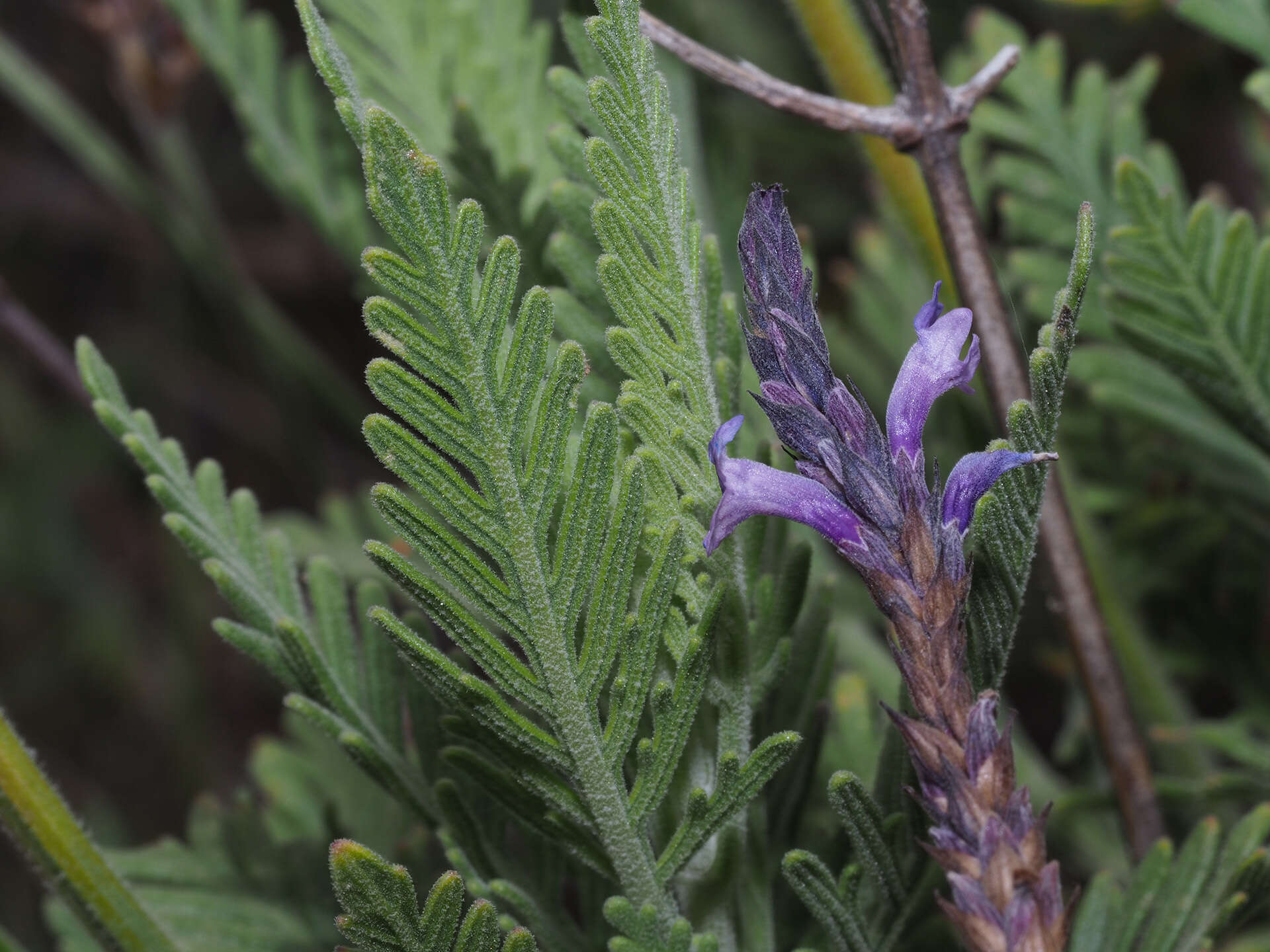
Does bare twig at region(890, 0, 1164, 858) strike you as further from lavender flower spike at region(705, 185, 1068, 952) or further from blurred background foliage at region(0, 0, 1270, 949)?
lavender flower spike at region(705, 185, 1068, 952)

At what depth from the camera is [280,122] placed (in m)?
1.01

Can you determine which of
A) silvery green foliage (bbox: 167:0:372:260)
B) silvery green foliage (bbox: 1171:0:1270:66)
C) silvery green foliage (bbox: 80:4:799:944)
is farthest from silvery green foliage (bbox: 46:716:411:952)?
silvery green foliage (bbox: 1171:0:1270:66)

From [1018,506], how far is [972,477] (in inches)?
0.9

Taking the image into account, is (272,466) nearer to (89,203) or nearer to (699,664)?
(89,203)

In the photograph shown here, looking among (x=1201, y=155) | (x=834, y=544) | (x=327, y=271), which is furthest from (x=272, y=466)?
(x=834, y=544)

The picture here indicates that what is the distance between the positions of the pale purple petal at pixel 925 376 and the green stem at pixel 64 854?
0.37 m

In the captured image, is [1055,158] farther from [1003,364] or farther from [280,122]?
[280,122]

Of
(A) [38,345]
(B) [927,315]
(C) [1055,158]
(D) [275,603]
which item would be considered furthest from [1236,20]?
(A) [38,345]

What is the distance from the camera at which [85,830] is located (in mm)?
531

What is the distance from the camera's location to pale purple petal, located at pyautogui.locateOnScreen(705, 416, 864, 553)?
417 millimetres

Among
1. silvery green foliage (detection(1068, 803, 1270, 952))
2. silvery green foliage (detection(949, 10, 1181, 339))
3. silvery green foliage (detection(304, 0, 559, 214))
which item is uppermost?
silvery green foliage (detection(304, 0, 559, 214))

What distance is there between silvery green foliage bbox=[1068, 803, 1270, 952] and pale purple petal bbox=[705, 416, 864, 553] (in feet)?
0.86

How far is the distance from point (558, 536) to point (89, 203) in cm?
201

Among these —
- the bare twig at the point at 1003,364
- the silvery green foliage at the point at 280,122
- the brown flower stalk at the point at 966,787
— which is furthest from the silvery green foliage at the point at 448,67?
the brown flower stalk at the point at 966,787
